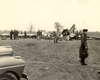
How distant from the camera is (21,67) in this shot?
3.62 meters

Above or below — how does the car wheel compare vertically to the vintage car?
below

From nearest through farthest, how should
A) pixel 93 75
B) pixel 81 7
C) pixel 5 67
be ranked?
pixel 5 67, pixel 93 75, pixel 81 7

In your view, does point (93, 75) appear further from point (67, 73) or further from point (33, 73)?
point (33, 73)

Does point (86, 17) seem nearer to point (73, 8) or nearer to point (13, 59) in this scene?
point (73, 8)

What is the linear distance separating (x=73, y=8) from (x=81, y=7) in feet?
1.72

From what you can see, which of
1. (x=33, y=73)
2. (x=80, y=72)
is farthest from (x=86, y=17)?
(x=33, y=73)

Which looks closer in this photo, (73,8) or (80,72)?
(80,72)

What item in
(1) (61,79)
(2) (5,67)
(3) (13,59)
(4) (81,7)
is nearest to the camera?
(2) (5,67)

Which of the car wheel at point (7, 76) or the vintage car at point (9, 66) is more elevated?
the vintage car at point (9, 66)

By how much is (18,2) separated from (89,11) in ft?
13.5

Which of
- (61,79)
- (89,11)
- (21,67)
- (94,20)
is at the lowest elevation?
(61,79)

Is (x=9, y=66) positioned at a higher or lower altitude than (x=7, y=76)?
higher

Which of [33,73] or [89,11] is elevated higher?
[89,11]

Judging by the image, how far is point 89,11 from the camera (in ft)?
30.9
